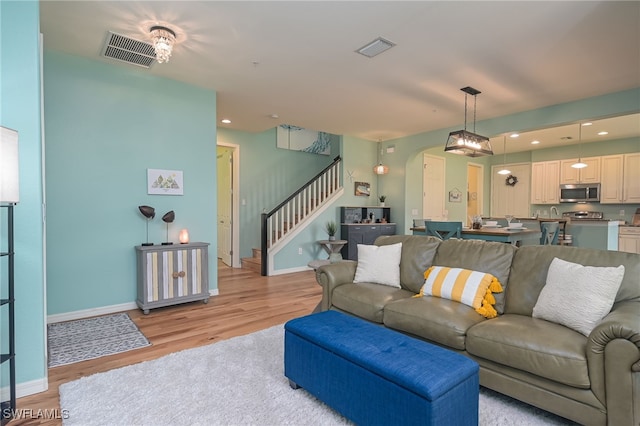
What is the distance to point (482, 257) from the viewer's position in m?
2.66

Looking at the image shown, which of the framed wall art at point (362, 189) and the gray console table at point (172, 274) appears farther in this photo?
the framed wall art at point (362, 189)

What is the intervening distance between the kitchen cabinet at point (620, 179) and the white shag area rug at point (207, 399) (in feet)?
23.8

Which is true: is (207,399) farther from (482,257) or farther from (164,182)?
(164,182)

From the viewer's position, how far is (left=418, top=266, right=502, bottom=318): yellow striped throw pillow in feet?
7.79

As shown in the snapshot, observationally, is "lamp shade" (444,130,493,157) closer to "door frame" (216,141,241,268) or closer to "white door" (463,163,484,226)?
"door frame" (216,141,241,268)

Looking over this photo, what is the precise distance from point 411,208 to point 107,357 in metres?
→ 5.89

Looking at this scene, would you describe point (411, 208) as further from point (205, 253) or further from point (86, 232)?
point (86, 232)

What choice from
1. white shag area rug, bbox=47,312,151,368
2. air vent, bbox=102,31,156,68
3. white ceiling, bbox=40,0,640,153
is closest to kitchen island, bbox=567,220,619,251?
white ceiling, bbox=40,0,640,153

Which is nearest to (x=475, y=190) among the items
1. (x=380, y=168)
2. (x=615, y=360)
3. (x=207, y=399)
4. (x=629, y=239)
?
(x=629, y=239)

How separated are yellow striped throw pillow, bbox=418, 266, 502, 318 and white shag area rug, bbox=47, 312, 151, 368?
2.49 meters

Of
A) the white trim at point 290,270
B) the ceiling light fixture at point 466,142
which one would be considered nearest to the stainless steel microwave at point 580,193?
the ceiling light fixture at point 466,142

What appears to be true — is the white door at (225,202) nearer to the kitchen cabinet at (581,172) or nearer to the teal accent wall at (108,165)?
the teal accent wall at (108,165)

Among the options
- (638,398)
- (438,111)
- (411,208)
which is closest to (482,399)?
(638,398)

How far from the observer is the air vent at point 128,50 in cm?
308
